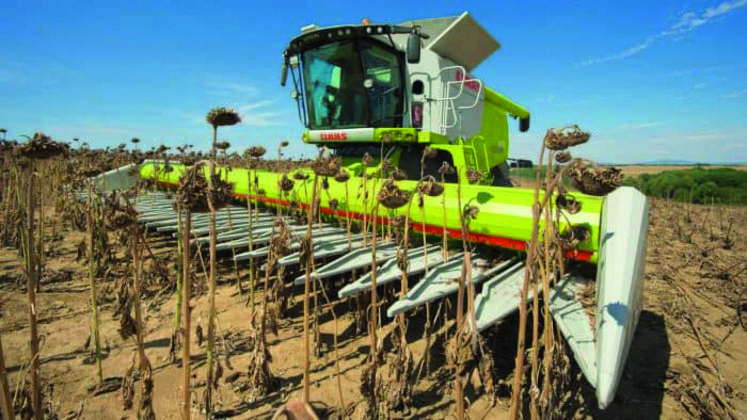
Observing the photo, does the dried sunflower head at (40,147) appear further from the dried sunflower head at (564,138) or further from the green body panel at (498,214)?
the dried sunflower head at (564,138)

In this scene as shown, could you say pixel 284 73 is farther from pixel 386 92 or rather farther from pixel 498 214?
pixel 498 214

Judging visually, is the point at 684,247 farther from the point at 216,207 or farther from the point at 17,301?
the point at 17,301

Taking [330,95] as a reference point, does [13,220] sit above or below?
below

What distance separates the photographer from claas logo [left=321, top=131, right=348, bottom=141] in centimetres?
516

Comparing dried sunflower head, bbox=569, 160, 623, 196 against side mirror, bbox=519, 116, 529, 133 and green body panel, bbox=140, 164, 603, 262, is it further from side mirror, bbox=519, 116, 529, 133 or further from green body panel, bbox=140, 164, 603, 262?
side mirror, bbox=519, 116, 529, 133

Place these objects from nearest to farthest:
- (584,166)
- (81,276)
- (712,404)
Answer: (584,166) < (712,404) < (81,276)

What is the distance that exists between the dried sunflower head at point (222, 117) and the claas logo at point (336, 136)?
3.68 metres

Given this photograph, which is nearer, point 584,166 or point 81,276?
point 584,166

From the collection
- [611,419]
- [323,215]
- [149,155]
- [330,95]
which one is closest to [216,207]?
[611,419]

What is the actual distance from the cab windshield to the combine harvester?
0.05 feet

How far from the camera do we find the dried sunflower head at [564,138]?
1241 mm

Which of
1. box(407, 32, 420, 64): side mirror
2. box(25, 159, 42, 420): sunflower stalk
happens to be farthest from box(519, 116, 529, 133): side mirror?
box(25, 159, 42, 420): sunflower stalk

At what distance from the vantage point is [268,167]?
760 cm

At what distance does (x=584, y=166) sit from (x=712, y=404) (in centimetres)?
164
